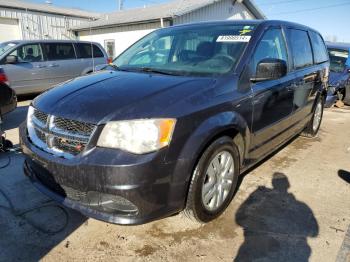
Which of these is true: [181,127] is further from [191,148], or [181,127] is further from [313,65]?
[313,65]

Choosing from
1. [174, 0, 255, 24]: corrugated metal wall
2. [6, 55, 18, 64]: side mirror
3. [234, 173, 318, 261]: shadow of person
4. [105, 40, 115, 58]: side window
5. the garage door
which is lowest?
[234, 173, 318, 261]: shadow of person

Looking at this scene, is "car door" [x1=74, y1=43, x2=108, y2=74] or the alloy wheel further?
"car door" [x1=74, y1=43, x2=108, y2=74]

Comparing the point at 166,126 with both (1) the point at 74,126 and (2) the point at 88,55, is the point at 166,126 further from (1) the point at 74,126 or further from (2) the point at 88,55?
(2) the point at 88,55

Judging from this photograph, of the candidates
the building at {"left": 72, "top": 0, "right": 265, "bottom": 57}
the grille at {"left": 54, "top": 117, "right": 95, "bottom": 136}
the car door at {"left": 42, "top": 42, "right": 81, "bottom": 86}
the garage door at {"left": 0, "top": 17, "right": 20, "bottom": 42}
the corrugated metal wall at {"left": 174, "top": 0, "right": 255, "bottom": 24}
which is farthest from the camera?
the garage door at {"left": 0, "top": 17, "right": 20, "bottom": 42}

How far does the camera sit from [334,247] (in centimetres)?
271

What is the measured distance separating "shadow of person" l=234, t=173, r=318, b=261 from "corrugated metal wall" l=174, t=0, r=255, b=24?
13606mm

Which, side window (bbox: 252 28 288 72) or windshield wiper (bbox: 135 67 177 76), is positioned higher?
side window (bbox: 252 28 288 72)

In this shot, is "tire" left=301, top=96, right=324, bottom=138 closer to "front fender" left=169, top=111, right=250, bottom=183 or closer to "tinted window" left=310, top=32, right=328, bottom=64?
"tinted window" left=310, top=32, right=328, bottom=64

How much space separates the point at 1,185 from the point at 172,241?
2.17 metres

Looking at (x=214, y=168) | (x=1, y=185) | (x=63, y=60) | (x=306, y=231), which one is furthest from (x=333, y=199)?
(x=63, y=60)

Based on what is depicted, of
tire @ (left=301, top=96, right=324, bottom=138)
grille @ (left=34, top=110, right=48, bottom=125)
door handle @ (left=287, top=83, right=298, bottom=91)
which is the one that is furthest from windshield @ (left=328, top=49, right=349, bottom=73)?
grille @ (left=34, top=110, right=48, bottom=125)

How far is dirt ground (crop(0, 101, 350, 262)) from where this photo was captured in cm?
259

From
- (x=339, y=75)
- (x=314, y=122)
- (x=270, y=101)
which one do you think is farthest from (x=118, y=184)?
(x=339, y=75)

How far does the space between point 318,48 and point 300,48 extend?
118 cm
